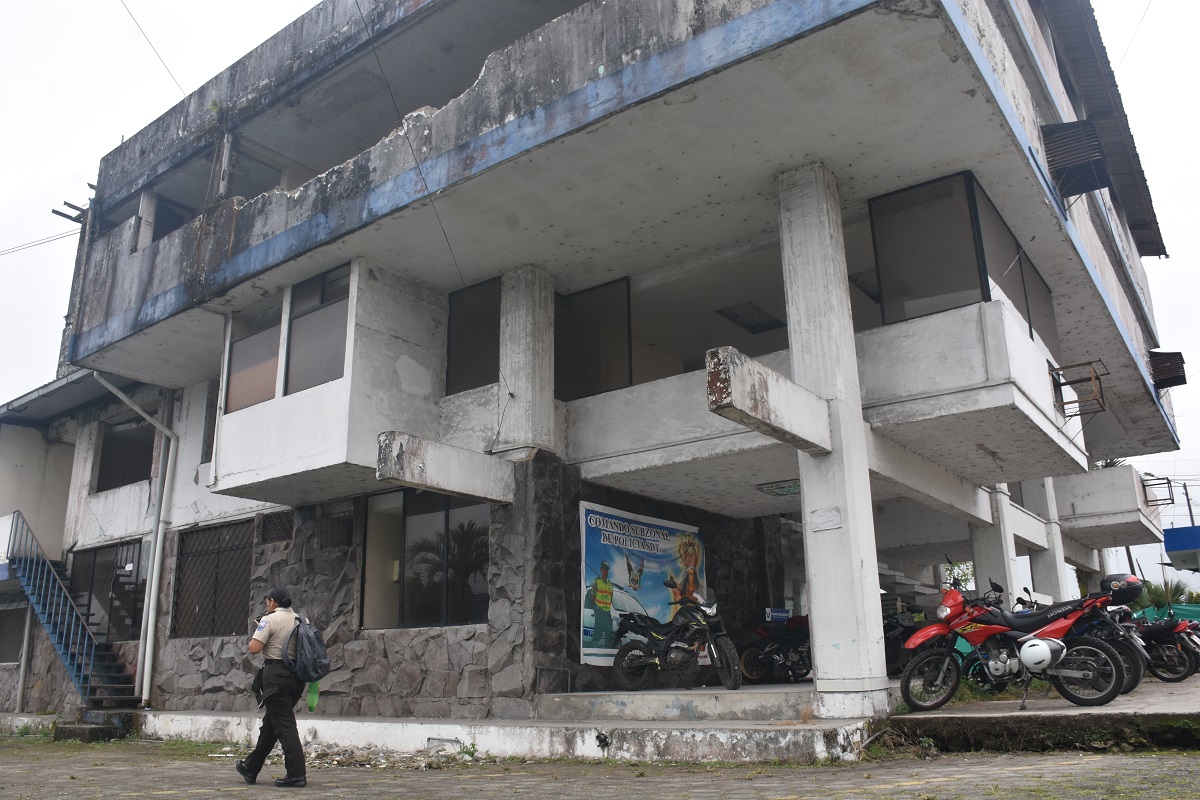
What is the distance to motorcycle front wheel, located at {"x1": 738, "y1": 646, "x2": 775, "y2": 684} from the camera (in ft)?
39.9

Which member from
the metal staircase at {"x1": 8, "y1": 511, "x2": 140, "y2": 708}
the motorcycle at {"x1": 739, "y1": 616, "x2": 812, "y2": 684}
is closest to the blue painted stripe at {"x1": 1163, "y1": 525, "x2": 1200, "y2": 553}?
the motorcycle at {"x1": 739, "y1": 616, "x2": 812, "y2": 684}

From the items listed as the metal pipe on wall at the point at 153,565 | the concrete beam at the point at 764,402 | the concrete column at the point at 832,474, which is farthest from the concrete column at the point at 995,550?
the metal pipe on wall at the point at 153,565

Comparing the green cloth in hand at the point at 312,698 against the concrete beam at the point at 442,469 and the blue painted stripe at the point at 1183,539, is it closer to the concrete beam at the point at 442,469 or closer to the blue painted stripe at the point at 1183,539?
the concrete beam at the point at 442,469

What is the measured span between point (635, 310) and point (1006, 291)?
16.3 ft

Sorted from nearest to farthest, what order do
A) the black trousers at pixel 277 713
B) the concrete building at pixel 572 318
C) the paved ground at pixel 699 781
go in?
1. the paved ground at pixel 699 781
2. the black trousers at pixel 277 713
3. the concrete building at pixel 572 318

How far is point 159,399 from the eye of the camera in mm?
16750

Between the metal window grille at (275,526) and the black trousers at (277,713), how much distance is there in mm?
6800

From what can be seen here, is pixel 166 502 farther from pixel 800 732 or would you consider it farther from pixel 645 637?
pixel 800 732

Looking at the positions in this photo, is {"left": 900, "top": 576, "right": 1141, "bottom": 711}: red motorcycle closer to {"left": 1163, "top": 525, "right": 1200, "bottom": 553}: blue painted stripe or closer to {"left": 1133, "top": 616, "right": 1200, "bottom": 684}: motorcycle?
{"left": 1133, "top": 616, "right": 1200, "bottom": 684}: motorcycle

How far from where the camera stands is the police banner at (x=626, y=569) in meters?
11.4

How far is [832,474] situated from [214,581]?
1024 cm

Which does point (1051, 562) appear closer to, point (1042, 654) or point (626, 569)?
point (626, 569)

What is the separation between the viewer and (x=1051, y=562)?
57.5ft

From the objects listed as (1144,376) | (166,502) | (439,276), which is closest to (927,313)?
(439,276)
